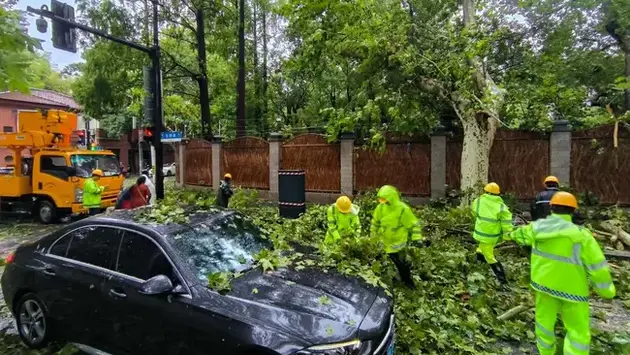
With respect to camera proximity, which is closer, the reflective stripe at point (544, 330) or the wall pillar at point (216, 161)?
the reflective stripe at point (544, 330)

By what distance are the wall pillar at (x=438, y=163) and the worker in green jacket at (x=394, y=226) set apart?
24.7 ft

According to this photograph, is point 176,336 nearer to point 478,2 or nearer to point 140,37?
point 478,2

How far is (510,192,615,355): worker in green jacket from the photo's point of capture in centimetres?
344

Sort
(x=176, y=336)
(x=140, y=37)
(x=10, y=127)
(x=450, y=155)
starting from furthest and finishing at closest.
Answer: (x=10, y=127) < (x=140, y=37) < (x=450, y=155) < (x=176, y=336)

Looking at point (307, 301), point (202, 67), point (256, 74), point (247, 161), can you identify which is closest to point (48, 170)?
point (247, 161)

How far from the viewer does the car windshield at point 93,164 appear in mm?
12773

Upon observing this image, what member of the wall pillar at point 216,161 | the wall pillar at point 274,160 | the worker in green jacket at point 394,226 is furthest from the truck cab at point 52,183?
the worker in green jacket at point 394,226

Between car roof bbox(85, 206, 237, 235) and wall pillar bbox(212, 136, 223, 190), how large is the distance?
14.0 metres

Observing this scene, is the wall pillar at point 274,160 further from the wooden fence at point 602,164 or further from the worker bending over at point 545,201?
the worker bending over at point 545,201

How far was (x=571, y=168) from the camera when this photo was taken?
11156mm

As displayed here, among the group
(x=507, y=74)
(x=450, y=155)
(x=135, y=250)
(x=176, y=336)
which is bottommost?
(x=176, y=336)

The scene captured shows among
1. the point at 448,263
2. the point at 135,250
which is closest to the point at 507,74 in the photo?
the point at 448,263

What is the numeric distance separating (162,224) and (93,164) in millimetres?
11240

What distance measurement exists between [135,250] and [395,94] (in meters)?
9.76
